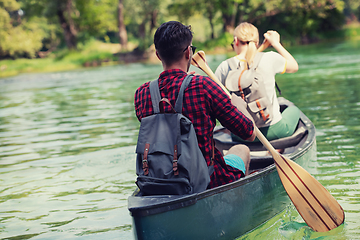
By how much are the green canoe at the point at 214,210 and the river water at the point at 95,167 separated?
0.56 feet

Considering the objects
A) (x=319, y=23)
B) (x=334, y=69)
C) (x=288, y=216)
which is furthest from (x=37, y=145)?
(x=319, y=23)

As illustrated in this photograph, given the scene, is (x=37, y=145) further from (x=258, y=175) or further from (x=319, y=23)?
(x=319, y=23)

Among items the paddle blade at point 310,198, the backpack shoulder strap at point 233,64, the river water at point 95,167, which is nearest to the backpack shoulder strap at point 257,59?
the backpack shoulder strap at point 233,64

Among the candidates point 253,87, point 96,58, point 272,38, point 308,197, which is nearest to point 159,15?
point 96,58

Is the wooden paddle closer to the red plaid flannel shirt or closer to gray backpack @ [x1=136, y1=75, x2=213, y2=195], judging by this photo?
the red plaid flannel shirt

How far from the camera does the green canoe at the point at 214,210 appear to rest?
222 cm

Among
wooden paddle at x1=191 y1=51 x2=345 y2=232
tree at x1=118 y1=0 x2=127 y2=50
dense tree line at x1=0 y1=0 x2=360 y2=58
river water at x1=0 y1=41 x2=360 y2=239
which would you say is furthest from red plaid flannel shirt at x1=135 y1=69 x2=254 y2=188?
tree at x1=118 y1=0 x2=127 y2=50

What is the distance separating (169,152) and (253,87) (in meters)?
1.62

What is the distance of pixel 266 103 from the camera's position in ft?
11.8

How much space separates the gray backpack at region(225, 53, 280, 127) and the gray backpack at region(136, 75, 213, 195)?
1381mm

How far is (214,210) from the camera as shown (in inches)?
95.7

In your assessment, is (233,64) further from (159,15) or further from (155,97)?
(159,15)

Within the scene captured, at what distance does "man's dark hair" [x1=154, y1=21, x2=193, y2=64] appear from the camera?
2.18 m

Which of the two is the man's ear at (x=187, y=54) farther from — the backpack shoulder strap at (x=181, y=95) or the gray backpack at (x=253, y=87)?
the gray backpack at (x=253, y=87)
